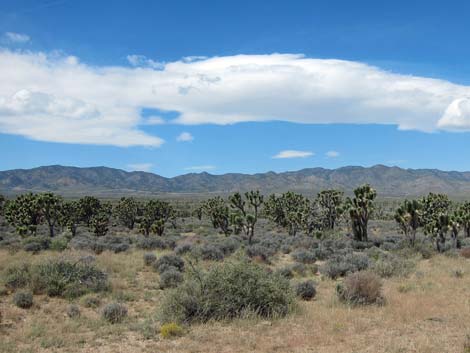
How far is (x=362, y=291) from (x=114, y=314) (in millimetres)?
7796

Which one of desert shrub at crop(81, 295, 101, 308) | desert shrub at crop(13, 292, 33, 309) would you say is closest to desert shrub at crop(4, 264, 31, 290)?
desert shrub at crop(13, 292, 33, 309)

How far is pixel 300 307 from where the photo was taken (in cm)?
1404

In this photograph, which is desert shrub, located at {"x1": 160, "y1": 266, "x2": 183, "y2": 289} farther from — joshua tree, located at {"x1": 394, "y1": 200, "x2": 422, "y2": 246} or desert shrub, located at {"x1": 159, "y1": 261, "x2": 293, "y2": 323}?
joshua tree, located at {"x1": 394, "y1": 200, "x2": 422, "y2": 246}

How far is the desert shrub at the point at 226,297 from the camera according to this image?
12734mm

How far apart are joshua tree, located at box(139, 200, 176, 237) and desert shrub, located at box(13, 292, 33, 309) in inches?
1292

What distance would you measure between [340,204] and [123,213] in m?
32.8

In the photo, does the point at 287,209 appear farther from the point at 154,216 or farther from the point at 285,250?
the point at 285,250

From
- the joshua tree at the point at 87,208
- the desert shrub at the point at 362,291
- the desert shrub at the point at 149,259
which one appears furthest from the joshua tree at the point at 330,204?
the desert shrub at the point at 362,291

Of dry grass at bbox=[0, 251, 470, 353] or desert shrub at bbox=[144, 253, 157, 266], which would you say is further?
desert shrub at bbox=[144, 253, 157, 266]

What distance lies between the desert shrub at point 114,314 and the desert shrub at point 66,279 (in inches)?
134

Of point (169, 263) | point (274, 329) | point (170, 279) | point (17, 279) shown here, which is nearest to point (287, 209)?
point (169, 263)

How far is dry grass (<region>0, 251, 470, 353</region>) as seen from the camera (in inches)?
410

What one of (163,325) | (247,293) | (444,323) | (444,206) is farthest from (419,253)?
Result: (444,206)

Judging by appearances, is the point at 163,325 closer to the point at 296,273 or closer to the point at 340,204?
the point at 296,273
